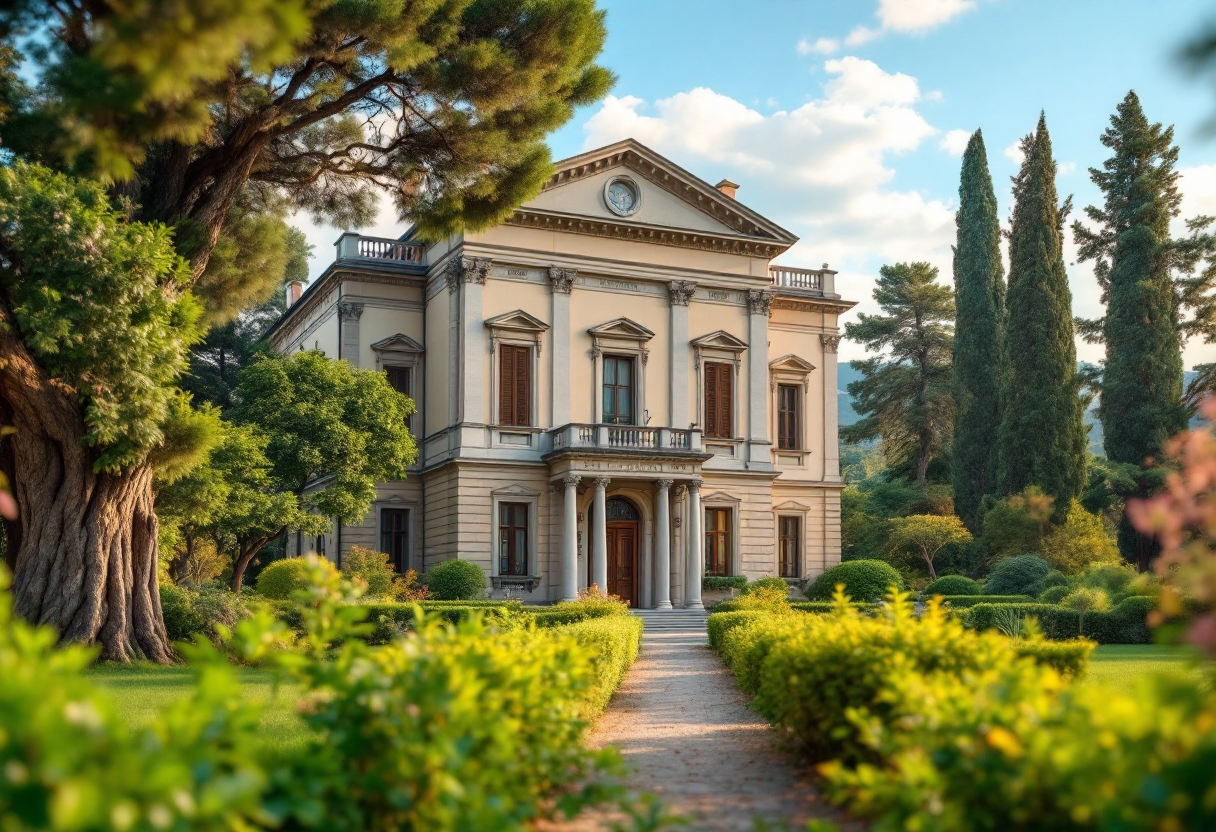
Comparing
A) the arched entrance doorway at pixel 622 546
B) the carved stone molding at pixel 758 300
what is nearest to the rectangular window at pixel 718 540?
the arched entrance doorway at pixel 622 546

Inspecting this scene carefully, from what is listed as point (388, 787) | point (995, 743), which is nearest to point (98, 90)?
point (388, 787)

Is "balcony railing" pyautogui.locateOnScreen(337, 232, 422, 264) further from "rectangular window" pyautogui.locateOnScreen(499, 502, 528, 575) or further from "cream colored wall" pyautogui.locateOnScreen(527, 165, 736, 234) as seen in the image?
"rectangular window" pyautogui.locateOnScreen(499, 502, 528, 575)

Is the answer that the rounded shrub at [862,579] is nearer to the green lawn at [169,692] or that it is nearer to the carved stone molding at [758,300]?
the carved stone molding at [758,300]

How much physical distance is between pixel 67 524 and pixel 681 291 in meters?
22.1

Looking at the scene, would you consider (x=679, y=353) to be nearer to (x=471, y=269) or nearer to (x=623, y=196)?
(x=623, y=196)

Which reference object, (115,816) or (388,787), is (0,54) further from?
(115,816)

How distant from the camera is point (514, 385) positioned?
32375 mm

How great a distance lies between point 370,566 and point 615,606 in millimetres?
8126

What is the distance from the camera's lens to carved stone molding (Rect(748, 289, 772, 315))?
35656 mm

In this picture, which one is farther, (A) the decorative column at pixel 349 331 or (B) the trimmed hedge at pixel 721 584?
(B) the trimmed hedge at pixel 721 584

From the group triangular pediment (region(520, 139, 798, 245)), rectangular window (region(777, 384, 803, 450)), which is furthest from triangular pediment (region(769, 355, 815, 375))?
triangular pediment (region(520, 139, 798, 245))

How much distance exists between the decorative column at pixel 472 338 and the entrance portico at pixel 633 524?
270 cm

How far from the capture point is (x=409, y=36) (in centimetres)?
1459

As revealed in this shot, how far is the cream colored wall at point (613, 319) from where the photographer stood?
109ft
